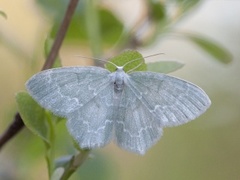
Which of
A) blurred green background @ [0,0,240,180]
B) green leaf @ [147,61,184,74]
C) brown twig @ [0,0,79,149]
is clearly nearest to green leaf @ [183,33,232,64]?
blurred green background @ [0,0,240,180]

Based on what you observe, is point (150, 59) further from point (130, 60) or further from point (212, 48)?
point (130, 60)

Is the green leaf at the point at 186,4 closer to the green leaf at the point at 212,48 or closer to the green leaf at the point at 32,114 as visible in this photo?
the green leaf at the point at 212,48

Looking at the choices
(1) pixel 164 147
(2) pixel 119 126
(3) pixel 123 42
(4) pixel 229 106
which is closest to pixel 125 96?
(2) pixel 119 126

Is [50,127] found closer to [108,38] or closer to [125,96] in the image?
[125,96]

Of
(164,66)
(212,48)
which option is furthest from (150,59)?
(164,66)

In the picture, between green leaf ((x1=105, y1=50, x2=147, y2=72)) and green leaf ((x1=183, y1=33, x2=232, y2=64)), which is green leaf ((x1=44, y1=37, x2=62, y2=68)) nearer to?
green leaf ((x1=105, y1=50, x2=147, y2=72))

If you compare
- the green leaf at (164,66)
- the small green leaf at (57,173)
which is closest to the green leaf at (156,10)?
the green leaf at (164,66)
